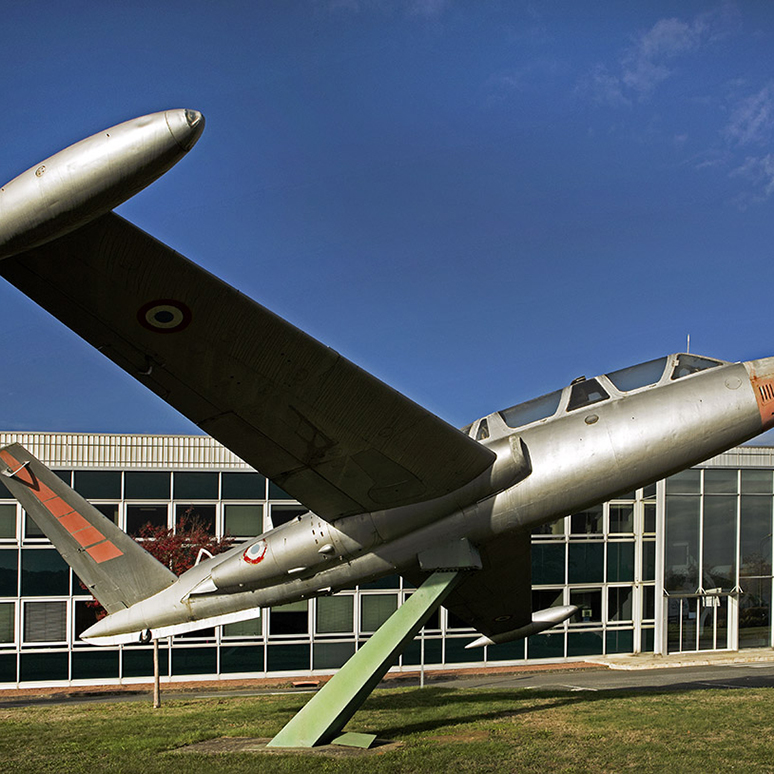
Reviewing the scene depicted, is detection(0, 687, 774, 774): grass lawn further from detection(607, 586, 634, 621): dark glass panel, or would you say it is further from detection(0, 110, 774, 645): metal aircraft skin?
detection(607, 586, 634, 621): dark glass panel

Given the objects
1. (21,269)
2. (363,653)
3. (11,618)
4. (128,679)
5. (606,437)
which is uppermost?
(21,269)

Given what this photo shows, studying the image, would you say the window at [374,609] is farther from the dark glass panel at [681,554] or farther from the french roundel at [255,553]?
the french roundel at [255,553]

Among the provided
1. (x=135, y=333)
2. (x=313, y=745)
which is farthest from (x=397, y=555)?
(x=135, y=333)

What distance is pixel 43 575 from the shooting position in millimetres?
28516

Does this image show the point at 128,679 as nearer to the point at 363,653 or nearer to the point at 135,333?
the point at 363,653

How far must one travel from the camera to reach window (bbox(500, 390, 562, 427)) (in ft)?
38.2

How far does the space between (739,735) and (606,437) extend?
4.77m

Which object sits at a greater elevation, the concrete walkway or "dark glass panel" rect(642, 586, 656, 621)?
"dark glass panel" rect(642, 586, 656, 621)

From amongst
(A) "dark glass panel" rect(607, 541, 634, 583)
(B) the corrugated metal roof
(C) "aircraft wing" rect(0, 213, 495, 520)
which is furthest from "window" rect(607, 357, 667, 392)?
(A) "dark glass panel" rect(607, 541, 634, 583)

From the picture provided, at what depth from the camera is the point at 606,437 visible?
35.5ft

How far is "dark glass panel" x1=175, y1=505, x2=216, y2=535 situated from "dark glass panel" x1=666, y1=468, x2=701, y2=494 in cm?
1974

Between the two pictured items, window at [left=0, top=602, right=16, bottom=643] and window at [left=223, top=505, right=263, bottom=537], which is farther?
window at [left=223, top=505, right=263, bottom=537]

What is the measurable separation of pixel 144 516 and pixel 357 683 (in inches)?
810

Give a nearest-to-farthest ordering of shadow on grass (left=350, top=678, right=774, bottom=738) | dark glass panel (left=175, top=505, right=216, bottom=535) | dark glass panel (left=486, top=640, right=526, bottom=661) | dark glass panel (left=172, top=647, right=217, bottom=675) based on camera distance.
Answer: shadow on grass (left=350, top=678, right=774, bottom=738) < dark glass panel (left=172, top=647, right=217, bottom=675) < dark glass panel (left=175, top=505, right=216, bottom=535) < dark glass panel (left=486, top=640, right=526, bottom=661)
